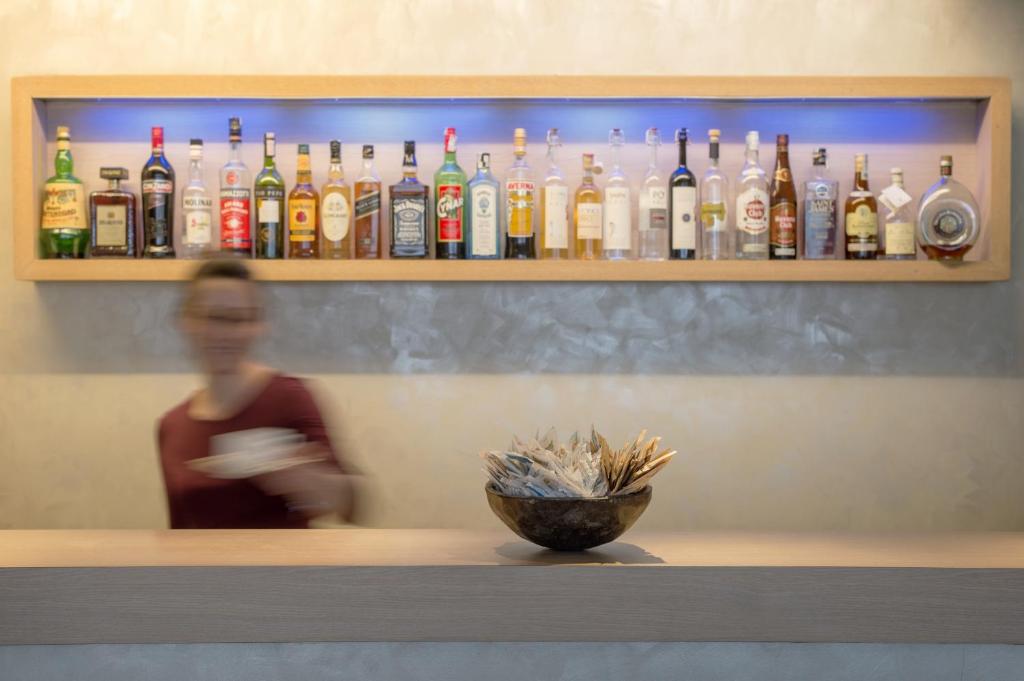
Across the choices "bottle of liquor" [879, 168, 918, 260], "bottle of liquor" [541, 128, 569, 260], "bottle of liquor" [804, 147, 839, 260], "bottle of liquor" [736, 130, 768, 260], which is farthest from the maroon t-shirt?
"bottle of liquor" [879, 168, 918, 260]

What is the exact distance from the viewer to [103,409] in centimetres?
Result: 251

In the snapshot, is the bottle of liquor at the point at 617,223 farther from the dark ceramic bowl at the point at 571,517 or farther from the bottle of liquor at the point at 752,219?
the dark ceramic bowl at the point at 571,517

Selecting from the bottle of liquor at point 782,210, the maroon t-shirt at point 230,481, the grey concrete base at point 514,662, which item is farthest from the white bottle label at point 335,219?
the grey concrete base at point 514,662

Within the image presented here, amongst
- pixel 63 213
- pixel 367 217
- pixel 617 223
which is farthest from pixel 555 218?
pixel 63 213

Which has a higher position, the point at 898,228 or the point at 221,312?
the point at 898,228

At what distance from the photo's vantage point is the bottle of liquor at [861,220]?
Answer: 2.31 m

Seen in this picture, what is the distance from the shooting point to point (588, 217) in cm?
229

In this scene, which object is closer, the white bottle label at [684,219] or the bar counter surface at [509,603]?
the bar counter surface at [509,603]

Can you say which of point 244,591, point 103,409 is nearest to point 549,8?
point 103,409

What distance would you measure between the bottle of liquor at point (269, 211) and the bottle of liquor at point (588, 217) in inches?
24.3

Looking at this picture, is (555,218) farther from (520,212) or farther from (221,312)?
(221,312)

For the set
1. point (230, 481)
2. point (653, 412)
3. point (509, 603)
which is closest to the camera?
point (509, 603)

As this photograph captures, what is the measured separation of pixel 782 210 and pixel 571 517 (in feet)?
3.83

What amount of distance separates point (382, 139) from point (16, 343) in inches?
37.3
